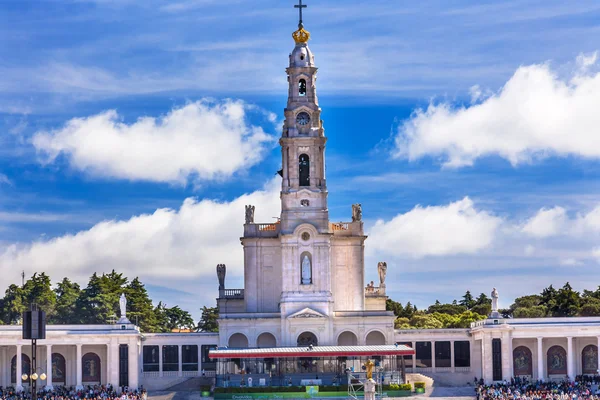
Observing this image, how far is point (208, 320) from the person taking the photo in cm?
15550

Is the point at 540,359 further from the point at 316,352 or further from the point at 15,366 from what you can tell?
the point at 15,366

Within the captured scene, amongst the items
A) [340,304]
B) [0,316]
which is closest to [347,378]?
[340,304]

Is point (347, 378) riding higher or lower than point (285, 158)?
lower

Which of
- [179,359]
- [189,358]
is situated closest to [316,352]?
[189,358]

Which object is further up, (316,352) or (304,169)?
(304,169)

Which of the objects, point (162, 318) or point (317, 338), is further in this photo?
point (162, 318)

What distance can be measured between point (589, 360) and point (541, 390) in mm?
10043

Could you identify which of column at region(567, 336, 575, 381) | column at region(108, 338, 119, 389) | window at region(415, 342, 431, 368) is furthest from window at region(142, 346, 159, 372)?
column at region(567, 336, 575, 381)

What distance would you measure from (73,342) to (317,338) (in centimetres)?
1959

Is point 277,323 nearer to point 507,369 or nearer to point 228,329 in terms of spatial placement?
point 228,329

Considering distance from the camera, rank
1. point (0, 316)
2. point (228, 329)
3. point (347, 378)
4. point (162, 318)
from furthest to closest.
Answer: point (162, 318) → point (0, 316) → point (228, 329) → point (347, 378)

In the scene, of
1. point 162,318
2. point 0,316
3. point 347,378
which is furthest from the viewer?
point 162,318

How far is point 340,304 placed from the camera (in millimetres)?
117875

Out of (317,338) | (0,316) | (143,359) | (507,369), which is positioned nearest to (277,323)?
(317,338)
